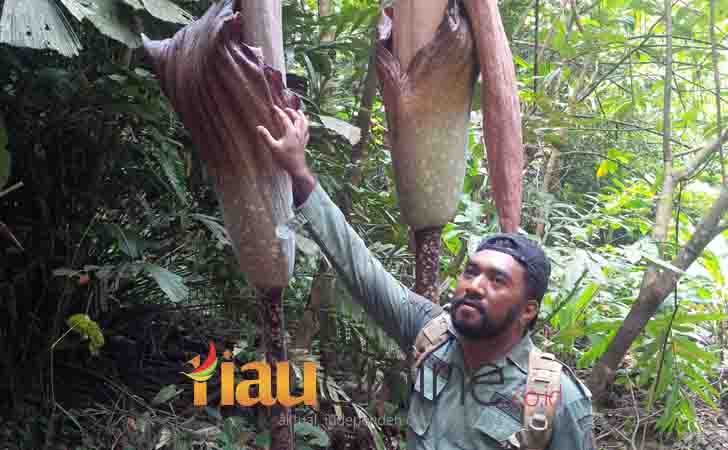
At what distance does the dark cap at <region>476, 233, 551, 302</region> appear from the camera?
3.59ft

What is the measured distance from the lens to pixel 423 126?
1268mm

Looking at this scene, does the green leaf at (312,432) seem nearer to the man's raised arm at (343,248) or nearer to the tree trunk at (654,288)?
the man's raised arm at (343,248)

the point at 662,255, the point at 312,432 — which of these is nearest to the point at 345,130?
the point at 312,432

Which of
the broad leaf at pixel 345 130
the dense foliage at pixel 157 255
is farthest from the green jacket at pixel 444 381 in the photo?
the dense foliage at pixel 157 255

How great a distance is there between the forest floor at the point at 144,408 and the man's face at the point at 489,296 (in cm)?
98

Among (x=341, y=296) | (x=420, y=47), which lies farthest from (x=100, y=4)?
(x=341, y=296)

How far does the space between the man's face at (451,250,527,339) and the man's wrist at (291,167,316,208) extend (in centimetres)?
29

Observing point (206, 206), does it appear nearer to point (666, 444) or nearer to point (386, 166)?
point (386, 166)

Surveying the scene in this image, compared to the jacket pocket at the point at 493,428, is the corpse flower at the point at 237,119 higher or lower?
higher

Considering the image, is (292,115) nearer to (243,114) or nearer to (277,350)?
(243,114)

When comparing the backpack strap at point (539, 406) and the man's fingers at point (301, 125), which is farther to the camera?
the man's fingers at point (301, 125)

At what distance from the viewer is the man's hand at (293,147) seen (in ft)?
3.59

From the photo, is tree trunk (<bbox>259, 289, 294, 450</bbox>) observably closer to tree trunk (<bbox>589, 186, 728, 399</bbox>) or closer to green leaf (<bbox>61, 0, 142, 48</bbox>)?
green leaf (<bbox>61, 0, 142, 48</bbox>)

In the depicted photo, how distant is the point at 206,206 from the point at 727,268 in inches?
102
